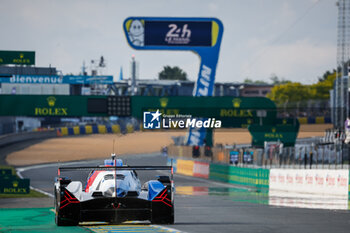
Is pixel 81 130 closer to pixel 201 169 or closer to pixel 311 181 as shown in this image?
pixel 201 169

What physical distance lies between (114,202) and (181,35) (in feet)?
140

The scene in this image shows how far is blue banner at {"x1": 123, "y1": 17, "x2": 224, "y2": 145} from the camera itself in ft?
190

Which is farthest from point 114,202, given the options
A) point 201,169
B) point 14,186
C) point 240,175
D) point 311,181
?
point 201,169

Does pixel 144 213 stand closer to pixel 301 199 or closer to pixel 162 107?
pixel 301 199

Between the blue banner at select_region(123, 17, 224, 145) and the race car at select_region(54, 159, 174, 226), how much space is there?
41816 mm

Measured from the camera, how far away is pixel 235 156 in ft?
180

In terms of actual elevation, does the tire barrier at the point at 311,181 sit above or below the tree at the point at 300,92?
below

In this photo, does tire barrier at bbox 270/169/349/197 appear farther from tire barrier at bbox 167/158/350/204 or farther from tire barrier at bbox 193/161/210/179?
tire barrier at bbox 193/161/210/179

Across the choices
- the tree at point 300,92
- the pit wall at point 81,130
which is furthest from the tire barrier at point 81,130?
the tree at point 300,92

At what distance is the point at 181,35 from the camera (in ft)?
190

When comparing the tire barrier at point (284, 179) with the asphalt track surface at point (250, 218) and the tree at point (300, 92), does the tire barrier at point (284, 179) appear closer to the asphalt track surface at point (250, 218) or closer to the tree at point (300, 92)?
the asphalt track surface at point (250, 218)

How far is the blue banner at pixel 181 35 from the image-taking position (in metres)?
58.0

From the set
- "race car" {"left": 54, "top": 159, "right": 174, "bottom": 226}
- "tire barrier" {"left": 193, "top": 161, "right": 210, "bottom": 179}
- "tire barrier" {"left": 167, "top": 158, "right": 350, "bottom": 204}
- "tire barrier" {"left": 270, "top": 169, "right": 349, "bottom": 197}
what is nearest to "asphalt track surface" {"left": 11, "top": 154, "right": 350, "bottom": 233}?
"race car" {"left": 54, "top": 159, "right": 174, "bottom": 226}

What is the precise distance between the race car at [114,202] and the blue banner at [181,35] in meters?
41.8
